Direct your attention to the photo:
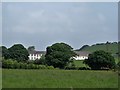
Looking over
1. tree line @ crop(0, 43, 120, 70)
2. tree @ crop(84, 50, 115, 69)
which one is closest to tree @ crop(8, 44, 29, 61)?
tree line @ crop(0, 43, 120, 70)

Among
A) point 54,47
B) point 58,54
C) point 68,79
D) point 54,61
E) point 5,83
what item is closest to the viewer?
point 5,83

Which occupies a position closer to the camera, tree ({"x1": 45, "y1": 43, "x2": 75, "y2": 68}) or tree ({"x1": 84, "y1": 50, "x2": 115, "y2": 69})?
tree ({"x1": 84, "y1": 50, "x2": 115, "y2": 69})

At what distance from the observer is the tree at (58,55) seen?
75.1 metres

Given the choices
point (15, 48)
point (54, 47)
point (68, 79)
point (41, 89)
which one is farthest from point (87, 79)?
point (15, 48)

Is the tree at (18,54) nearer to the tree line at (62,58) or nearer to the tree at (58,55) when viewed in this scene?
the tree line at (62,58)

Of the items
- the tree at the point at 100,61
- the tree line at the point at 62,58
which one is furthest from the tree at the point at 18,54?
the tree at the point at 100,61

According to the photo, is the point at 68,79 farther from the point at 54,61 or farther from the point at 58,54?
the point at 58,54

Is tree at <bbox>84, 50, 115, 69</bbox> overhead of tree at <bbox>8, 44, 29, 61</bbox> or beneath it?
beneath

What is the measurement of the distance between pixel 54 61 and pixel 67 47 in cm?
1590

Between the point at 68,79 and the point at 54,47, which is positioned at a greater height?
the point at 54,47

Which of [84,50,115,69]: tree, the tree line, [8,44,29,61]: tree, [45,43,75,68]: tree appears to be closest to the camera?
the tree line

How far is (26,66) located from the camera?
5694 cm

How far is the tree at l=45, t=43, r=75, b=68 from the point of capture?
75.1m

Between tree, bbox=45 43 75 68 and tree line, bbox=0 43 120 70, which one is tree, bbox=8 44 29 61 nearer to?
tree line, bbox=0 43 120 70
